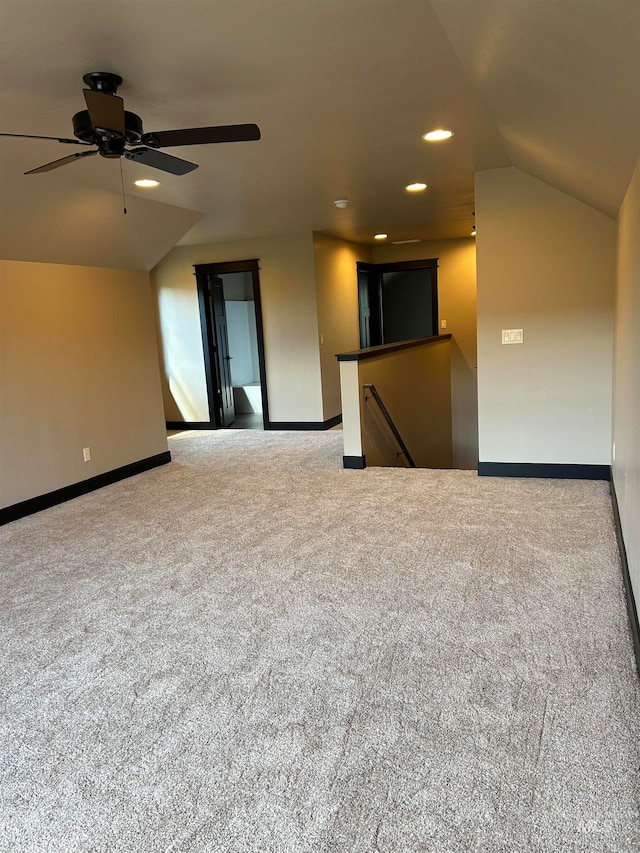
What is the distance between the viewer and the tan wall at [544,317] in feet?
14.3

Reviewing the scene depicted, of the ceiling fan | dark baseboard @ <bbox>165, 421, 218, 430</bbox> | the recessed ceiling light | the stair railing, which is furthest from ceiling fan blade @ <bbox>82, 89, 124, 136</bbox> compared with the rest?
dark baseboard @ <bbox>165, 421, 218, 430</bbox>

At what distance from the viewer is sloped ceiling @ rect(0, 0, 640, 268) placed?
1.98 m

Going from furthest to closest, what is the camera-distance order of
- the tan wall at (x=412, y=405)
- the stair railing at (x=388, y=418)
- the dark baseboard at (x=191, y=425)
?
the dark baseboard at (x=191, y=425) < the tan wall at (x=412, y=405) < the stair railing at (x=388, y=418)

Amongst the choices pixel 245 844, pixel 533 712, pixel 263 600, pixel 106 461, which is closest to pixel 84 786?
pixel 245 844

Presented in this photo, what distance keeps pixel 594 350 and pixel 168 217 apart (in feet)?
12.5

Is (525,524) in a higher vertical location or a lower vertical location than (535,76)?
lower

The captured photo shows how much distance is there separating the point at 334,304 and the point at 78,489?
13.8ft

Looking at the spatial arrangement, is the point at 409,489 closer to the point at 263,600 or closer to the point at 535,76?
the point at 263,600

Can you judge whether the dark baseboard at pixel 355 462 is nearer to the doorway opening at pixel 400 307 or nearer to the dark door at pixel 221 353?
the dark door at pixel 221 353

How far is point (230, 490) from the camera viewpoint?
5012 millimetres

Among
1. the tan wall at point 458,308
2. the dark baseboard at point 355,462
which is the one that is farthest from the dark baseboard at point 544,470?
the tan wall at point 458,308

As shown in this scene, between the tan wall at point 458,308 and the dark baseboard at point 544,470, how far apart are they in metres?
4.09

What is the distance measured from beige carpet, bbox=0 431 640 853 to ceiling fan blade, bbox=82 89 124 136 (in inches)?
87.0

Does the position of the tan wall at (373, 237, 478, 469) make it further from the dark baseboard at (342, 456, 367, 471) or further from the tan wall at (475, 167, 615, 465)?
the tan wall at (475, 167, 615, 465)
